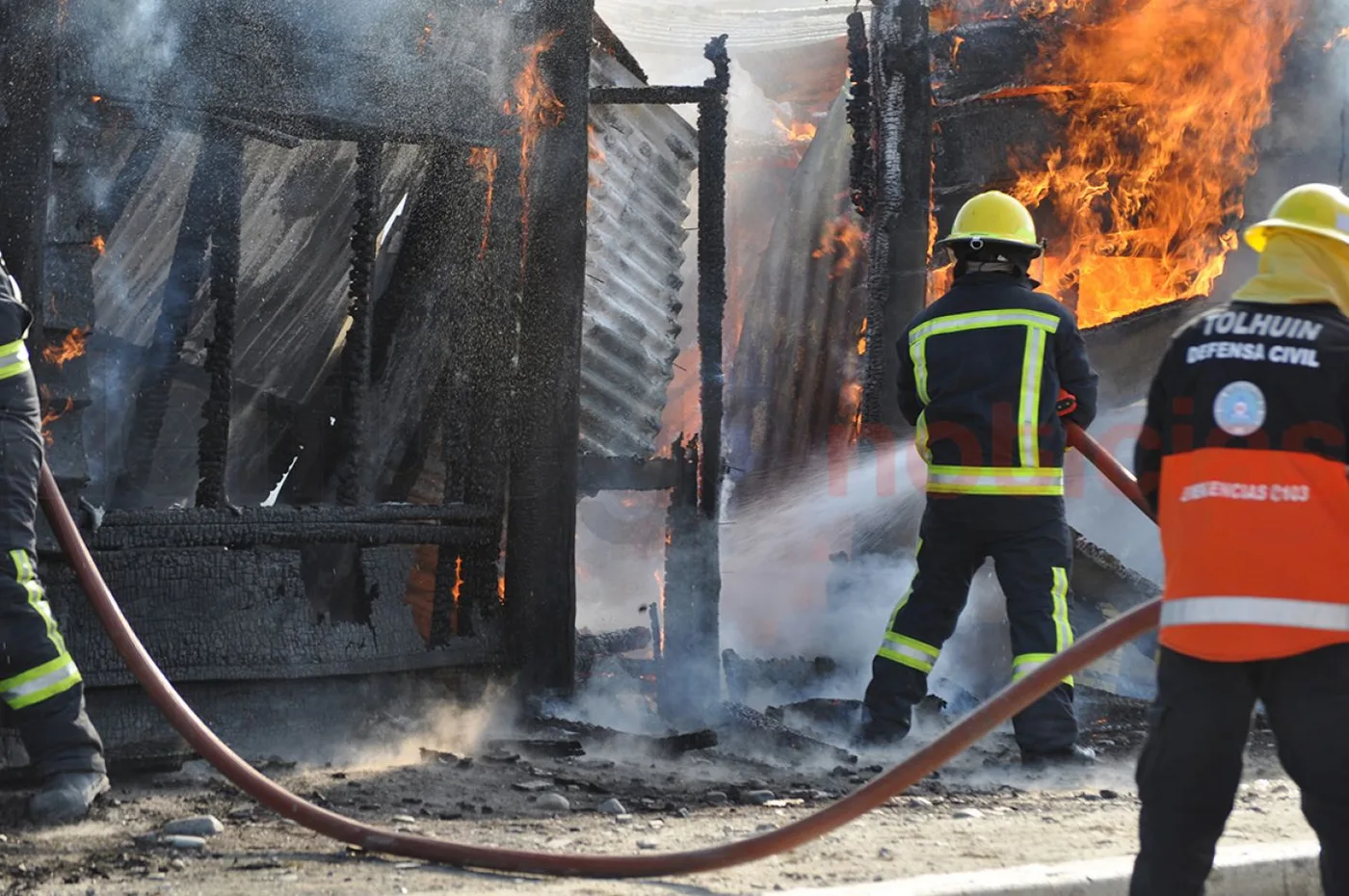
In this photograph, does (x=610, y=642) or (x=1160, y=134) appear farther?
(x=1160, y=134)

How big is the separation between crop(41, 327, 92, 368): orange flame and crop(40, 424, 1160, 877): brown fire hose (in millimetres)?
1130

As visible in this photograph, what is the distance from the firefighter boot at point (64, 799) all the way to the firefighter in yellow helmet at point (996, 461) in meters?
2.92

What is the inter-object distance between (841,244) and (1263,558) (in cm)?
777

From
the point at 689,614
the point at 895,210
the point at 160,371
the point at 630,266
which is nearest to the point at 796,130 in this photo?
the point at 895,210

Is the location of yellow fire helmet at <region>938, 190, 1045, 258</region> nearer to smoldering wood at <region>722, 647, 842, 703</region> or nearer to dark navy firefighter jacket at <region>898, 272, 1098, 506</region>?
dark navy firefighter jacket at <region>898, 272, 1098, 506</region>

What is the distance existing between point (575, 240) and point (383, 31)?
114cm

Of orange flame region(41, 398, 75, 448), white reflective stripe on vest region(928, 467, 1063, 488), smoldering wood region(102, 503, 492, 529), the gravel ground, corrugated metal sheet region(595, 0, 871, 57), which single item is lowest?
the gravel ground

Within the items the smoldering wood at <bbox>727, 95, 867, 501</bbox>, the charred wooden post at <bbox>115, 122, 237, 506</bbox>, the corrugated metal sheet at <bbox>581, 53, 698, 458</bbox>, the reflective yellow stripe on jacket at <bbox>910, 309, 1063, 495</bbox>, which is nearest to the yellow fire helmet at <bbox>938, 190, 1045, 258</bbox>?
the reflective yellow stripe on jacket at <bbox>910, 309, 1063, 495</bbox>

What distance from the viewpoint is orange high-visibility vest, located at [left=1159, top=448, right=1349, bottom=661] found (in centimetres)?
302

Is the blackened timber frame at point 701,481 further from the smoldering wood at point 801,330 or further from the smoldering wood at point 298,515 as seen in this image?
the smoldering wood at point 801,330

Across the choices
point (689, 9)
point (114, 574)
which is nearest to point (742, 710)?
point (114, 574)

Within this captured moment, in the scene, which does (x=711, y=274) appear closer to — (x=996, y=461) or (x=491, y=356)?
(x=491, y=356)

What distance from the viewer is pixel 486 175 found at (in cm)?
635

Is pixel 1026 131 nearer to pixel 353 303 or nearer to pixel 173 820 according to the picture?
pixel 353 303
